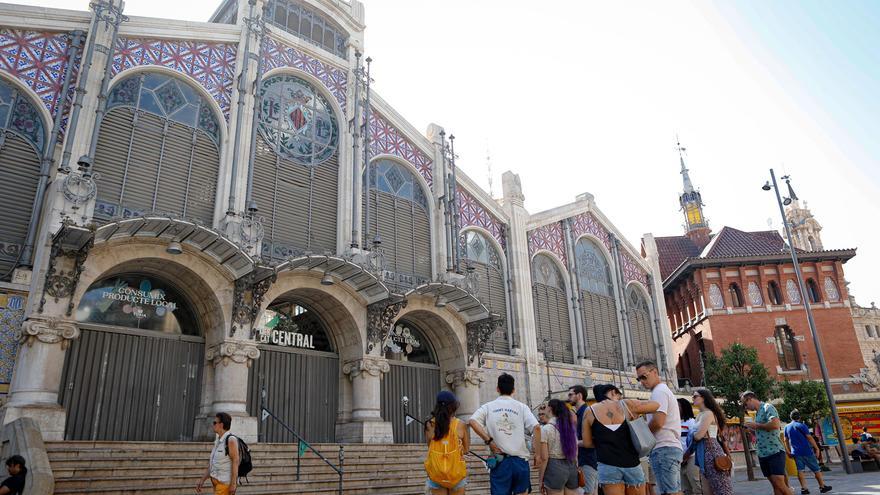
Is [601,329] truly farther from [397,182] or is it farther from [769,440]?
[769,440]

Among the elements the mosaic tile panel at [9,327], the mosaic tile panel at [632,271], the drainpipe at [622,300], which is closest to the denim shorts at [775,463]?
the mosaic tile panel at [9,327]

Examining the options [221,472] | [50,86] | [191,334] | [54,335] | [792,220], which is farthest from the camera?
[792,220]

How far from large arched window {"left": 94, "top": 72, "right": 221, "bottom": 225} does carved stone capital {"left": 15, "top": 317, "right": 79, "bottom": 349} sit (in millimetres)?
2966

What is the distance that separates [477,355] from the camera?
21281mm

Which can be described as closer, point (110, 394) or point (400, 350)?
point (110, 394)

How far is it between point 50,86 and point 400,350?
1259 cm

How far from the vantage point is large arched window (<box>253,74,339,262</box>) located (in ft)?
59.8

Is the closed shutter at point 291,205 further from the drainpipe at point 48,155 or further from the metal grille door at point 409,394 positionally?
the drainpipe at point 48,155

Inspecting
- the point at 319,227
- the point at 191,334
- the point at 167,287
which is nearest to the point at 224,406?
the point at 191,334

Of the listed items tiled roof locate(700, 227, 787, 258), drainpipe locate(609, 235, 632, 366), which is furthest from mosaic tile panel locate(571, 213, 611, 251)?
tiled roof locate(700, 227, 787, 258)

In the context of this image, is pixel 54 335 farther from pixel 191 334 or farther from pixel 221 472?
pixel 221 472

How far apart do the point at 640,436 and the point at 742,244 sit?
38.7 meters

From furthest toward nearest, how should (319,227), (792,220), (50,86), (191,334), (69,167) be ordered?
(792,220), (319,227), (191,334), (50,86), (69,167)

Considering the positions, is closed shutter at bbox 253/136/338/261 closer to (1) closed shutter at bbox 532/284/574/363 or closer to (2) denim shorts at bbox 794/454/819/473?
(1) closed shutter at bbox 532/284/574/363
